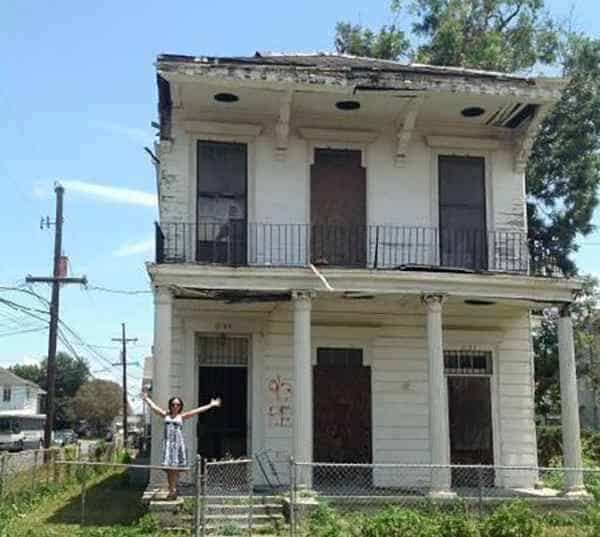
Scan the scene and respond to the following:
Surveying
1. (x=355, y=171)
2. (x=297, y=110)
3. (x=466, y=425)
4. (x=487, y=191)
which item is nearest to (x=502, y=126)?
(x=487, y=191)

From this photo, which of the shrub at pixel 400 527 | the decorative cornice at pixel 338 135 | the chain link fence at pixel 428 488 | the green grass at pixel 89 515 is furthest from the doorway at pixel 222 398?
the shrub at pixel 400 527

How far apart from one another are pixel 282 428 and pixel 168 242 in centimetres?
398

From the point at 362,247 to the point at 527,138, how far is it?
3.81m

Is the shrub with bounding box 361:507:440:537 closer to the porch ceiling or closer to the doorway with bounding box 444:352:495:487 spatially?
the porch ceiling

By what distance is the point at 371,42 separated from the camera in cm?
2823

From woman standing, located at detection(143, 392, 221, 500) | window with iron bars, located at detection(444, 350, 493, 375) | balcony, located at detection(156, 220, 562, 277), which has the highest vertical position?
balcony, located at detection(156, 220, 562, 277)

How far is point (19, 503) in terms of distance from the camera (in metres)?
15.5

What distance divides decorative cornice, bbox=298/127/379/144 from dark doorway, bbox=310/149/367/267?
23 centimetres

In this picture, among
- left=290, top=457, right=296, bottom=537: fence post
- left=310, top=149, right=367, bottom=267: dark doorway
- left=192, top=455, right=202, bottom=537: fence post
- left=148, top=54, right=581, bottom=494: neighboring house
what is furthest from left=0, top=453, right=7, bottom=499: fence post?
left=310, top=149, right=367, bottom=267: dark doorway

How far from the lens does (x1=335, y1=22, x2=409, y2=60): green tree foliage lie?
27969mm

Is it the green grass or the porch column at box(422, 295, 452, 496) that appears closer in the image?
the green grass

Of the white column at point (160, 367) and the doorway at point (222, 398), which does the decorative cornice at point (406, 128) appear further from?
the white column at point (160, 367)

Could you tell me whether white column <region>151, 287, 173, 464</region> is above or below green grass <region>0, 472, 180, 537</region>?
above

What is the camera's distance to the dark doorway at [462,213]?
1628 cm
